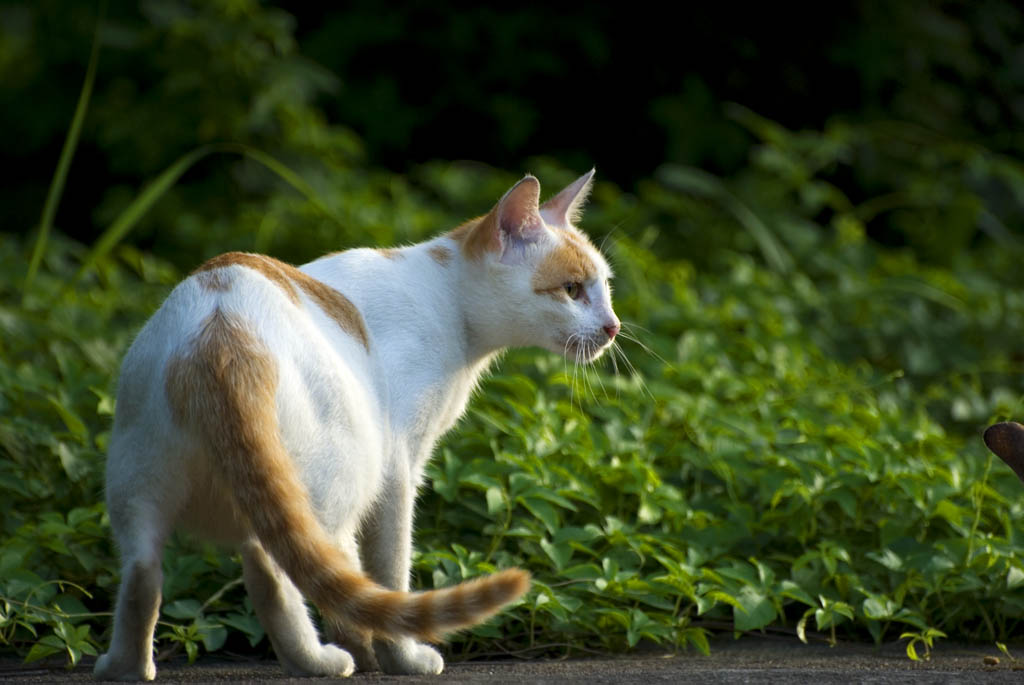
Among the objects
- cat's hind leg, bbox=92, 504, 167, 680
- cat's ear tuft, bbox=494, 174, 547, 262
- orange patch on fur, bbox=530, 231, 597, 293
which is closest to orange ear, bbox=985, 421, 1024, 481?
orange patch on fur, bbox=530, 231, 597, 293

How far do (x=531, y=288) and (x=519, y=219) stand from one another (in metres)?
0.18

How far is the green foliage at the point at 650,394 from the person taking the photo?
323cm

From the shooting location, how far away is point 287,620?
8.82 feet

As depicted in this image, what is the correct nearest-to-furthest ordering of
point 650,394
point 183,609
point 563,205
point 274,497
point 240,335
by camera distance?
point 274,497 → point 240,335 → point 183,609 → point 563,205 → point 650,394

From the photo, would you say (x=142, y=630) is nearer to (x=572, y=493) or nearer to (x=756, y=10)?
(x=572, y=493)

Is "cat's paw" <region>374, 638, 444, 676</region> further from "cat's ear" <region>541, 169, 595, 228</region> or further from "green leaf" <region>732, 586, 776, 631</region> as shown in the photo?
"cat's ear" <region>541, 169, 595, 228</region>

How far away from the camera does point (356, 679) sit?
2676mm

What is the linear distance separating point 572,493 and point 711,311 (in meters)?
2.26

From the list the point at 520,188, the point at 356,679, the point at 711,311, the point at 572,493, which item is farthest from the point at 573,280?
the point at 711,311

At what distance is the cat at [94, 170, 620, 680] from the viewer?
7.64ft

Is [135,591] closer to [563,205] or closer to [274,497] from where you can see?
[274,497]

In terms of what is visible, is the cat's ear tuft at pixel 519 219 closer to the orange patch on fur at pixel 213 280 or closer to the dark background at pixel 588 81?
the orange patch on fur at pixel 213 280

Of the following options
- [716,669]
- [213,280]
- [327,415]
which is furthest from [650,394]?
[213,280]

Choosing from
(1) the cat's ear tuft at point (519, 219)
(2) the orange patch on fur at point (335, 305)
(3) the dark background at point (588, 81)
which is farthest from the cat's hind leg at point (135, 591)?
(3) the dark background at point (588, 81)
